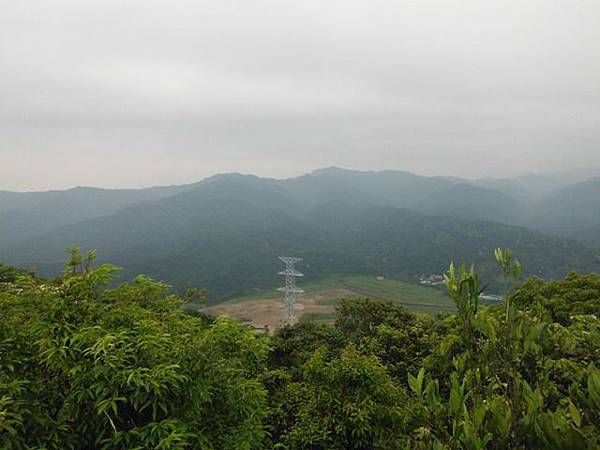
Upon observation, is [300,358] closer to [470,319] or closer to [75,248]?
[75,248]

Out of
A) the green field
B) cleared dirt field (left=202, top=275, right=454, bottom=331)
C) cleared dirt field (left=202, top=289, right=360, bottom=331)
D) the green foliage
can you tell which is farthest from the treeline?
the green field

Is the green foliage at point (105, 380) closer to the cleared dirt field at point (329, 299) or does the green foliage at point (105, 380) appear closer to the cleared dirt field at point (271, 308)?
the cleared dirt field at point (271, 308)

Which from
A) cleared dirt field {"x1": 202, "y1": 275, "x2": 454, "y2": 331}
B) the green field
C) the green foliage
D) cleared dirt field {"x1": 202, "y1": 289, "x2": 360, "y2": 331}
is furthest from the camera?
the green field

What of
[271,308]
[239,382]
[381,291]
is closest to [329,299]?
[381,291]

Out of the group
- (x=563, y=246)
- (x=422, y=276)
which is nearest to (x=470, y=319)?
(x=422, y=276)

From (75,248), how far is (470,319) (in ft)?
17.4

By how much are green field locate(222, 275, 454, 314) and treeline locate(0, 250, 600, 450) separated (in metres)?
81.6

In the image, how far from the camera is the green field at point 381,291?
3627 inches

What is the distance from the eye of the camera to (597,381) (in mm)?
2314

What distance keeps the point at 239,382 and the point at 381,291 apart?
341 ft

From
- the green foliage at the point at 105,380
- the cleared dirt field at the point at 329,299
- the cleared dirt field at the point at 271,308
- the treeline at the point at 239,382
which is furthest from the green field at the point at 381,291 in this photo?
the green foliage at the point at 105,380

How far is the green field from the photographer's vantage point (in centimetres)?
9212

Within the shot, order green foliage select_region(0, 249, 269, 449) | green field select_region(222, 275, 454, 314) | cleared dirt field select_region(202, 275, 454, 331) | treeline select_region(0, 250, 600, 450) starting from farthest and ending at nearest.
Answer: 1. green field select_region(222, 275, 454, 314)
2. cleared dirt field select_region(202, 275, 454, 331)
3. green foliage select_region(0, 249, 269, 449)
4. treeline select_region(0, 250, 600, 450)

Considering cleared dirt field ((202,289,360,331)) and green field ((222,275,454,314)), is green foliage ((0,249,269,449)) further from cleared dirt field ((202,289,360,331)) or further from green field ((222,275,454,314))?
green field ((222,275,454,314))
